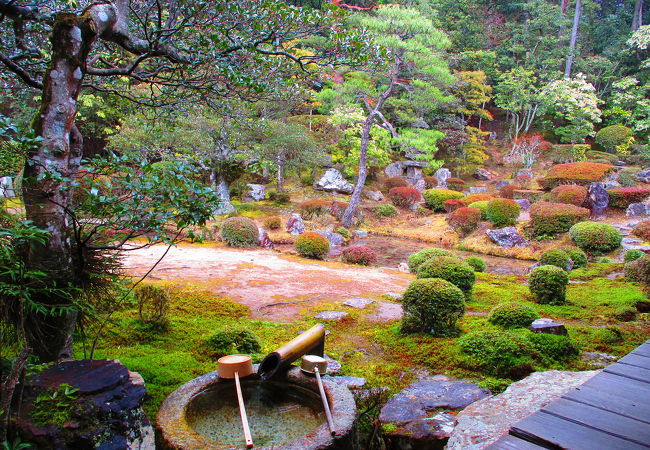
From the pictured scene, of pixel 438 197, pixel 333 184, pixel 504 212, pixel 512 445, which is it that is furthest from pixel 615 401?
pixel 333 184

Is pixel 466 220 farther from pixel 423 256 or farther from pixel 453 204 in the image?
pixel 423 256

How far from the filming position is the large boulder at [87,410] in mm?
1649

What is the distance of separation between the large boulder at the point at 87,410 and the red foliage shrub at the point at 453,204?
16.2 m

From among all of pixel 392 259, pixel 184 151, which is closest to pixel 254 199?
pixel 184 151

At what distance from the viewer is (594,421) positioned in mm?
1300

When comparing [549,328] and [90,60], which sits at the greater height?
[90,60]

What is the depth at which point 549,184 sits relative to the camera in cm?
1711

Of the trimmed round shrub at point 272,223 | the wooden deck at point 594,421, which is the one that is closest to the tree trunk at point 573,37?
the trimmed round shrub at point 272,223

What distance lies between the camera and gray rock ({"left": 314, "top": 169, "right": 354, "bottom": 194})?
19562 millimetres

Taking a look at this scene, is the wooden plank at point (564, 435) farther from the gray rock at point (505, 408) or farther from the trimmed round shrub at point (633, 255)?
the trimmed round shrub at point (633, 255)

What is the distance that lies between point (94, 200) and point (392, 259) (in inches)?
408

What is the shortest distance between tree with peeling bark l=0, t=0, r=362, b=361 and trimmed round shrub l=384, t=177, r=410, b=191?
55.2ft

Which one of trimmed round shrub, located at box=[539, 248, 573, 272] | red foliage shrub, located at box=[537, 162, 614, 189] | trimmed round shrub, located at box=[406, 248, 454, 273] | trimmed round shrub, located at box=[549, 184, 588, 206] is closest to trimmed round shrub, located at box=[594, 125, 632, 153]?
red foliage shrub, located at box=[537, 162, 614, 189]

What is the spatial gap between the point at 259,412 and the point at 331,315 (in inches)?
123
